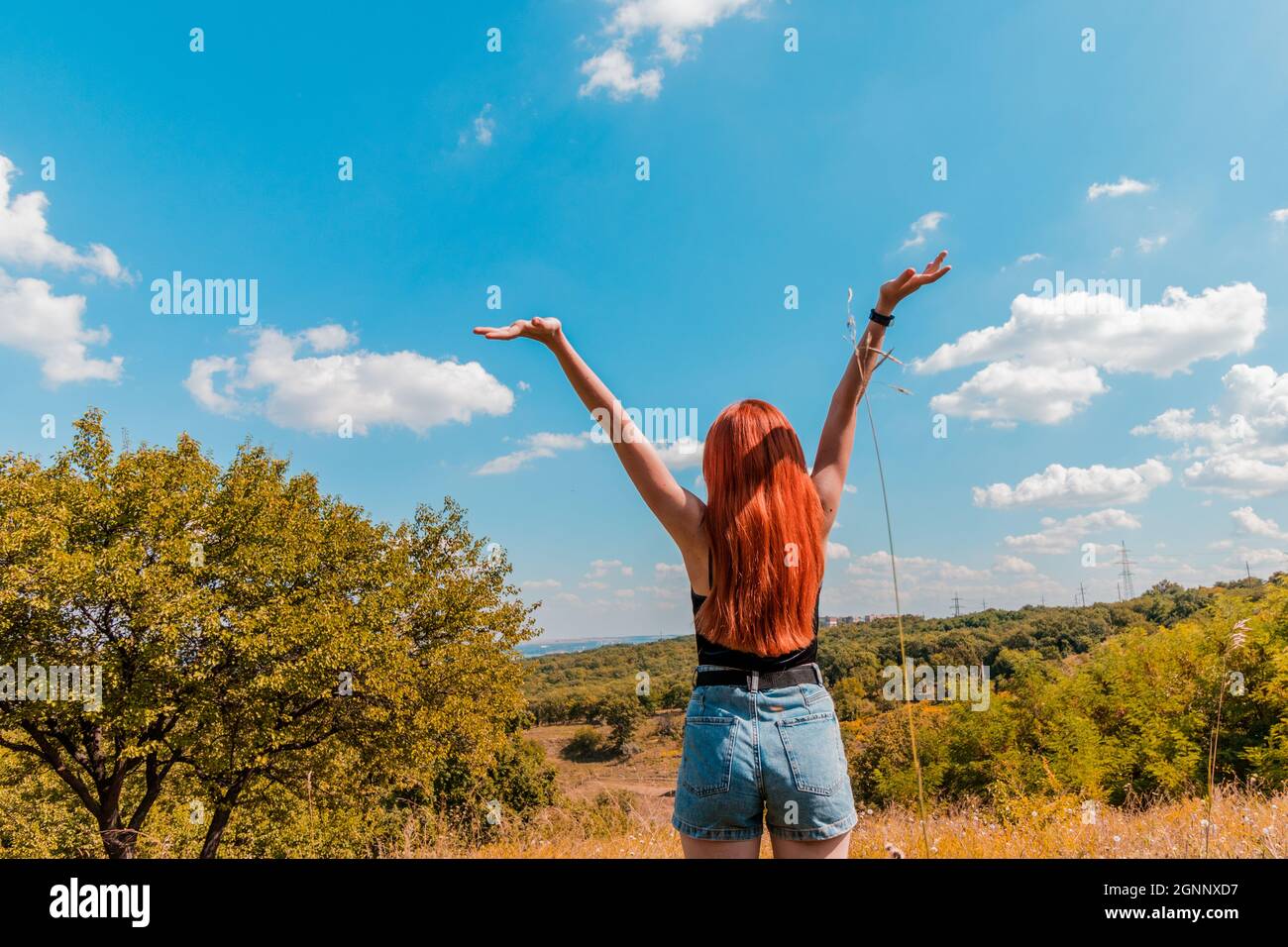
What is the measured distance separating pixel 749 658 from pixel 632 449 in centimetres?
63

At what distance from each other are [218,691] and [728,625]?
700 inches

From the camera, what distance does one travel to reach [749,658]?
1.78m

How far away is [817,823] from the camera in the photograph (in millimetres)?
1675

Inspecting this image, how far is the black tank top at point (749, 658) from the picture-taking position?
5.83ft

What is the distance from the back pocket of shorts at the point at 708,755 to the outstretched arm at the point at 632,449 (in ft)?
1.51

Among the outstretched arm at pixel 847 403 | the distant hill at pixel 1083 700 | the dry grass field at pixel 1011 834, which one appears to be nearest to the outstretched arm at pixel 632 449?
the outstretched arm at pixel 847 403

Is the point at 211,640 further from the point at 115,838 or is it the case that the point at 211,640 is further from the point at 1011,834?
the point at 1011,834

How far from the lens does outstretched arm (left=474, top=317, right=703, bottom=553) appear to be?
1.82m

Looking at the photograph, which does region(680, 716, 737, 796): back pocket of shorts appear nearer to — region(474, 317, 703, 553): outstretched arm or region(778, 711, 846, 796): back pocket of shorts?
region(778, 711, 846, 796): back pocket of shorts
